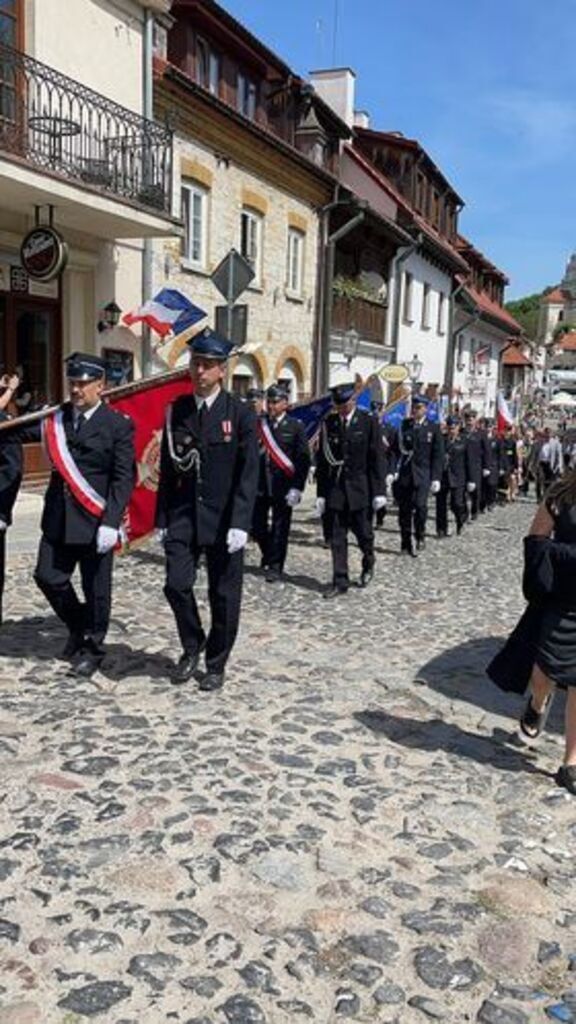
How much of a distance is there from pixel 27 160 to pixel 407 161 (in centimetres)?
2100

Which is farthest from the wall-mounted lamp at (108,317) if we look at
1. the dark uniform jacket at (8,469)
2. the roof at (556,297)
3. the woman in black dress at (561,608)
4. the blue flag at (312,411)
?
the roof at (556,297)

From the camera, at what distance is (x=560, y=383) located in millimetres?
80688

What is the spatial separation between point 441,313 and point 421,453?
2361 centimetres

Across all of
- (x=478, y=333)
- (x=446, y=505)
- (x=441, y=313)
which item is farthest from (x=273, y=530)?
(x=478, y=333)

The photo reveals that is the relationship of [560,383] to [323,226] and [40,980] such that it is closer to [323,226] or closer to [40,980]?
[323,226]

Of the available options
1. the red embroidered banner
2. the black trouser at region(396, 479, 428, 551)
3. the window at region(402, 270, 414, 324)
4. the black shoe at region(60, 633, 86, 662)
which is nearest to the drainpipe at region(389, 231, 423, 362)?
the window at region(402, 270, 414, 324)

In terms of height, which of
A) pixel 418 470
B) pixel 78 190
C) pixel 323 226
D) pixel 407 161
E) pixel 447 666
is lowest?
pixel 447 666

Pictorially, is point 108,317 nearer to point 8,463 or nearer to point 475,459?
point 475,459

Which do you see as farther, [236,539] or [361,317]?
[361,317]

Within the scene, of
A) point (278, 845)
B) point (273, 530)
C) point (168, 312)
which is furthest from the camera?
point (168, 312)

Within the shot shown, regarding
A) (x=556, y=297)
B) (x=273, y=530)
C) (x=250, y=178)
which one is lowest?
(x=273, y=530)

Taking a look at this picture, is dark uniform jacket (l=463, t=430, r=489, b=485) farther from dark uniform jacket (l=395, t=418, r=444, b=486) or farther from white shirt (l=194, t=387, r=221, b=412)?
white shirt (l=194, t=387, r=221, b=412)

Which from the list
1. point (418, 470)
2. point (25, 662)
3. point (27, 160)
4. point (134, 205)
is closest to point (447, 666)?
point (25, 662)

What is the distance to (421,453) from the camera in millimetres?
11648
